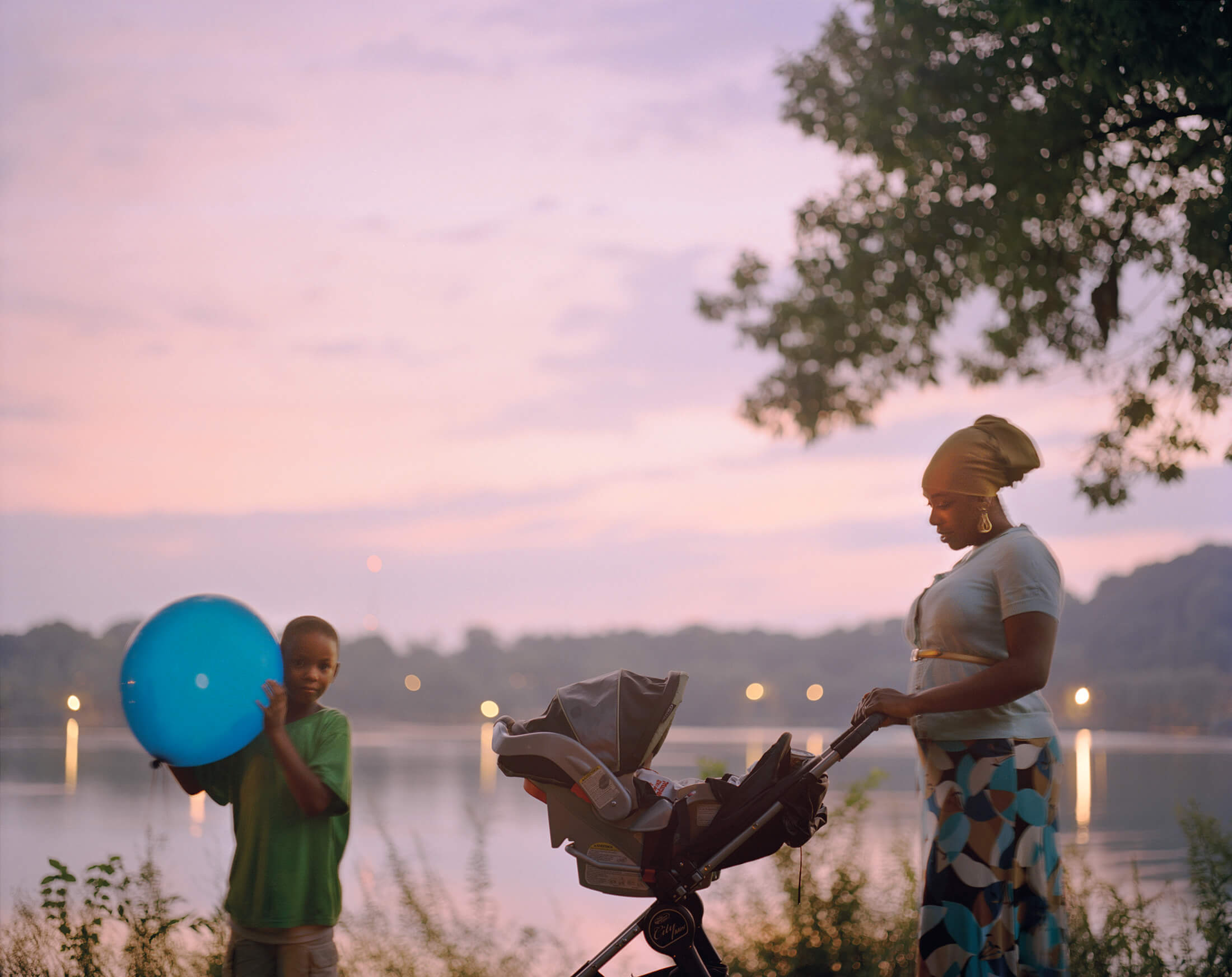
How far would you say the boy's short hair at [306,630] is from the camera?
3070 mm

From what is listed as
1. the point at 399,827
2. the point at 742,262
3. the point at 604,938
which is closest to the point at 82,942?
the point at 399,827

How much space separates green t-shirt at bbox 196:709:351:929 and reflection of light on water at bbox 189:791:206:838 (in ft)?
38.4

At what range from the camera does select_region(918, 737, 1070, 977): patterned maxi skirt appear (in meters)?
2.72

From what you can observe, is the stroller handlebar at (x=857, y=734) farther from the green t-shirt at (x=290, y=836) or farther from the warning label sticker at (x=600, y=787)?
the green t-shirt at (x=290, y=836)

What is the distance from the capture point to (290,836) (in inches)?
113

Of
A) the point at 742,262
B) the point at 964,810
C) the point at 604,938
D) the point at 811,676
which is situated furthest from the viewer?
the point at 811,676

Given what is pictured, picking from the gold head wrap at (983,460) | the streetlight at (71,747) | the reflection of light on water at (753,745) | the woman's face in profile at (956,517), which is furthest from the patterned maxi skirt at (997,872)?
the reflection of light on water at (753,745)

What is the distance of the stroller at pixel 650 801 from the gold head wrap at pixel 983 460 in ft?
2.15

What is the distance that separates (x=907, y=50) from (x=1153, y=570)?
17519 mm

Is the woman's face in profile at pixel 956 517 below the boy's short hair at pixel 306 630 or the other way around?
the other way around

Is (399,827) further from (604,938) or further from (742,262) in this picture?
(742,262)

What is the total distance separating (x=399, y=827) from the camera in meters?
6.01

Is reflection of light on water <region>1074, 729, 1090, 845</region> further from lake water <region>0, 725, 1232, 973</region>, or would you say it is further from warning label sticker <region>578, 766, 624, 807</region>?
warning label sticker <region>578, 766, 624, 807</region>

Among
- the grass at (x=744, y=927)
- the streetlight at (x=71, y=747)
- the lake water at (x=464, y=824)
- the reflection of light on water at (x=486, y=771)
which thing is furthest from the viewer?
the reflection of light on water at (x=486, y=771)
